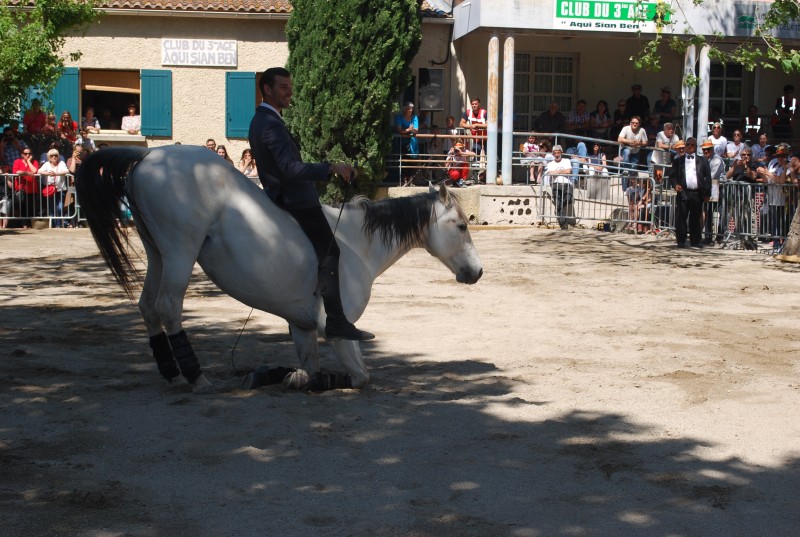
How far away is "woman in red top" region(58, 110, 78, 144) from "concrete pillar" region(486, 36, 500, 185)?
871 centimetres

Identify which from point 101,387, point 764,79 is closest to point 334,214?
point 101,387

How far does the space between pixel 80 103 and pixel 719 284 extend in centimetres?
1599

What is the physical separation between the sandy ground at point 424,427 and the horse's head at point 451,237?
845 millimetres

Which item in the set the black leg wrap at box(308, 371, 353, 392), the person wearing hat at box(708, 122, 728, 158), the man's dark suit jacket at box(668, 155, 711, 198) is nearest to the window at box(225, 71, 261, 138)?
the person wearing hat at box(708, 122, 728, 158)

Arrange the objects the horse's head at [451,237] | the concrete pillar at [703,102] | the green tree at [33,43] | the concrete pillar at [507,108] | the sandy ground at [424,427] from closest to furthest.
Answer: the sandy ground at [424,427]
the horse's head at [451,237]
the green tree at [33,43]
the concrete pillar at [507,108]
the concrete pillar at [703,102]

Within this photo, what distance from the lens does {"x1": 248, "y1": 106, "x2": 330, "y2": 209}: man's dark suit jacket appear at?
22.9 ft

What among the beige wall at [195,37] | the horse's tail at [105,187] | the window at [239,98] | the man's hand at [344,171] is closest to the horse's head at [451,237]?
the man's hand at [344,171]

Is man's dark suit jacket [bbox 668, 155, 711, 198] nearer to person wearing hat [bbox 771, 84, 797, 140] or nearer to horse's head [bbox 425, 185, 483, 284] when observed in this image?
person wearing hat [bbox 771, 84, 797, 140]

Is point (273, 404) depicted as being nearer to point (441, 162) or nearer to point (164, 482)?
point (164, 482)

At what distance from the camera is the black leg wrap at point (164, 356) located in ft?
24.1

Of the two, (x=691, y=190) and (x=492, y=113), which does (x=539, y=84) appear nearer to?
(x=492, y=113)

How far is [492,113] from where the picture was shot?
74.8 ft

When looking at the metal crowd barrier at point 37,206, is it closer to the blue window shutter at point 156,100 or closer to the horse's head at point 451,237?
the blue window shutter at point 156,100

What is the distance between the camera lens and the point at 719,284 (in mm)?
14023
